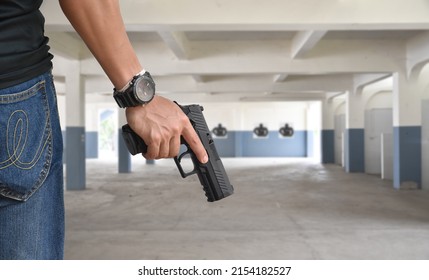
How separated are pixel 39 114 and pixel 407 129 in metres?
8.90

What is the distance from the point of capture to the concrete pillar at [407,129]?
28.1 ft

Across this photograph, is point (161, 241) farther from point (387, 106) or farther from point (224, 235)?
point (387, 106)

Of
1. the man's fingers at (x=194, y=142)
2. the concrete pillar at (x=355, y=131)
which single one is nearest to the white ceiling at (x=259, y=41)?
the concrete pillar at (x=355, y=131)

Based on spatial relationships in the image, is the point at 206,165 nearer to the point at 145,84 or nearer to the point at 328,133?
the point at 145,84

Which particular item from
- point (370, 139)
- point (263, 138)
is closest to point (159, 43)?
point (370, 139)

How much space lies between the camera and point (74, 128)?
28.9 feet

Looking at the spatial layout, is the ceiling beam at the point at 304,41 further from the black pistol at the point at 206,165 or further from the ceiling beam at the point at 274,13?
the black pistol at the point at 206,165

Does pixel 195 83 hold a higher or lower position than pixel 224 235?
higher

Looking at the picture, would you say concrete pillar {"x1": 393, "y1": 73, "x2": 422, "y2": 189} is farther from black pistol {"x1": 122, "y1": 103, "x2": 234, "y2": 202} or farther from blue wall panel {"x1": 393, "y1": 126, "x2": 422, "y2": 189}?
black pistol {"x1": 122, "y1": 103, "x2": 234, "y2": 202}

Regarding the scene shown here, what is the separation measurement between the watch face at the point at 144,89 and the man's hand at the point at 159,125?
0.04 ft

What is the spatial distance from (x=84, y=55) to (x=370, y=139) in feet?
27.3

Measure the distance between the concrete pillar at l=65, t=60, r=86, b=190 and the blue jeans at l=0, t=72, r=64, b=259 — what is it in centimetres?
826

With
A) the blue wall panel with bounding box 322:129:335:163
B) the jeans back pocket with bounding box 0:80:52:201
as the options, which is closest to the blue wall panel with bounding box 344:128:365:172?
the blue wall panel with bounding box 322:129:335:163

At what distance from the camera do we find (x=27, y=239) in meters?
0.83
